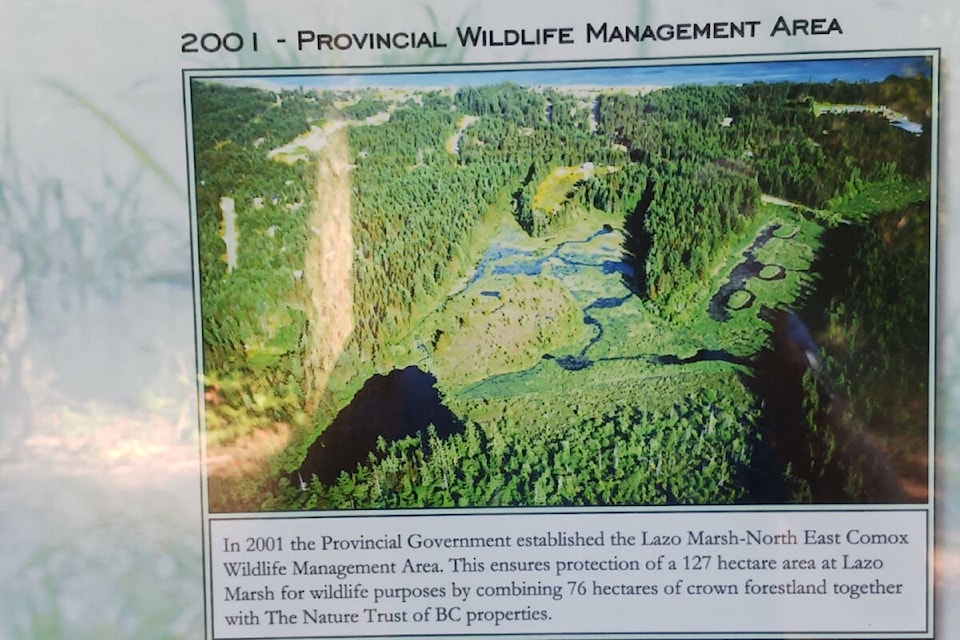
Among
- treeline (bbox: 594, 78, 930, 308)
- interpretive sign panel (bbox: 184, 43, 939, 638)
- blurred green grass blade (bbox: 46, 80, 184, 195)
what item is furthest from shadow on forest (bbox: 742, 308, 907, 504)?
blurred green grass blade (bbox: 46, 80, 184, 195)

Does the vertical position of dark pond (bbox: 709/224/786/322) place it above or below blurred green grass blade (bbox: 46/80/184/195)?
below

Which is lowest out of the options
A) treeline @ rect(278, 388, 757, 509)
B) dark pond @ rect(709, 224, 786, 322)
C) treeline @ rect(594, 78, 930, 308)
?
treeline @ rect(278, 388, 757, 509)

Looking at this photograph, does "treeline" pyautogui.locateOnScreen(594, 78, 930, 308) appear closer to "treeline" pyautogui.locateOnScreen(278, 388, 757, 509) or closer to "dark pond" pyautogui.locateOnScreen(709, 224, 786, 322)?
"dark pond" pyautogui.locateOnScreen(709, 224, 786, 322)

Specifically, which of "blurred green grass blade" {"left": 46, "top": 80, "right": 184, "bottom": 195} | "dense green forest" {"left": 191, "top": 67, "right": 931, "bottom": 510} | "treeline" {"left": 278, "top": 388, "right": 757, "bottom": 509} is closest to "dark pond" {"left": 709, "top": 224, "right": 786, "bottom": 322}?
"dense green forest" {"left": 191, "top": 67, "right": 931, "bottom": 510}

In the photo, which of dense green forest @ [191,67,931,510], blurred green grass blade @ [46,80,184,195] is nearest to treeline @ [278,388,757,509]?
dense green forest @ [191,67,931,510]

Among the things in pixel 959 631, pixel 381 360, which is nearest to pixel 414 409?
pixel 381 360

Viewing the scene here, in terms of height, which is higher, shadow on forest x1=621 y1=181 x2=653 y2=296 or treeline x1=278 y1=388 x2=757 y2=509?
shadow on forest x1=621 y1=181 x2=653 y2=296

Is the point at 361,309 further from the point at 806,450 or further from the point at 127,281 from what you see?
the point at 806,450

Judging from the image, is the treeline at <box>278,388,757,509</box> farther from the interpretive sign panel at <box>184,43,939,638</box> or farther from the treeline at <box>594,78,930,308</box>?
the treeline at <box>594,78,930,308</box>

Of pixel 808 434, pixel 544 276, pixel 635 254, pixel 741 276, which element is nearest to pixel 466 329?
pixel 544 276
